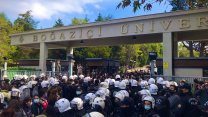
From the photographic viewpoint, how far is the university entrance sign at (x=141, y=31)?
22.9 meters

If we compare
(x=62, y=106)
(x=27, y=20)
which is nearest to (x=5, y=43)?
(x=27, y=20)

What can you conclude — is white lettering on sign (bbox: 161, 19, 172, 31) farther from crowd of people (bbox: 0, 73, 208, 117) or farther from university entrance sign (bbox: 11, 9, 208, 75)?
crowd of people (bbox: 0, 73, 208, 117)

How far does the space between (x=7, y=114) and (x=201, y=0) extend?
23.5ft

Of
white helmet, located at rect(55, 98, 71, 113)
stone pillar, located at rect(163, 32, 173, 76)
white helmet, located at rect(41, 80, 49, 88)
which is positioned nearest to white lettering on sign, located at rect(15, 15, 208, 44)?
stone pillar, located at rect(163, 32, 173, 76)

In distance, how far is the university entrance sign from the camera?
75.0ft

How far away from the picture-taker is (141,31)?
25.3 meters

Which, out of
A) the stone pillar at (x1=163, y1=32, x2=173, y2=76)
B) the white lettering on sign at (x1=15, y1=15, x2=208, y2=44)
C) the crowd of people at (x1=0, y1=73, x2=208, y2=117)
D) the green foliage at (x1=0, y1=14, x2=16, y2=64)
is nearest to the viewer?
the crowd of people at (x1=0, y1=73, x2=208, y2=117)

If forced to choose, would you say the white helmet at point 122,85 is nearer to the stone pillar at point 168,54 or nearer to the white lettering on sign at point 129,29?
the stone pillar at point 168,54

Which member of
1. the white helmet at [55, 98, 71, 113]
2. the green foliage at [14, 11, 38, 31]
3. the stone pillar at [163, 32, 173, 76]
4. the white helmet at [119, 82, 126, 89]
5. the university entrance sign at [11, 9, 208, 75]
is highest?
the green foliage at [14, 11, 38, 31]

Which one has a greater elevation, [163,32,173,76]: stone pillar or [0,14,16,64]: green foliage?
[0,14,16,64]: green foliage

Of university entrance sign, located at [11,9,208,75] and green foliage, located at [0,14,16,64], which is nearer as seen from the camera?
university entrance sign, located at [11,9,208,75]

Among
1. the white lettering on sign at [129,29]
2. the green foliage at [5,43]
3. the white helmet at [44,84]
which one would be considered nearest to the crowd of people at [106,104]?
the white helmet at [44,84]

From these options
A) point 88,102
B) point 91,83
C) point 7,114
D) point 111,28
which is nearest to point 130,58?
point 111,28

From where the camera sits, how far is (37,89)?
56.2 ft
